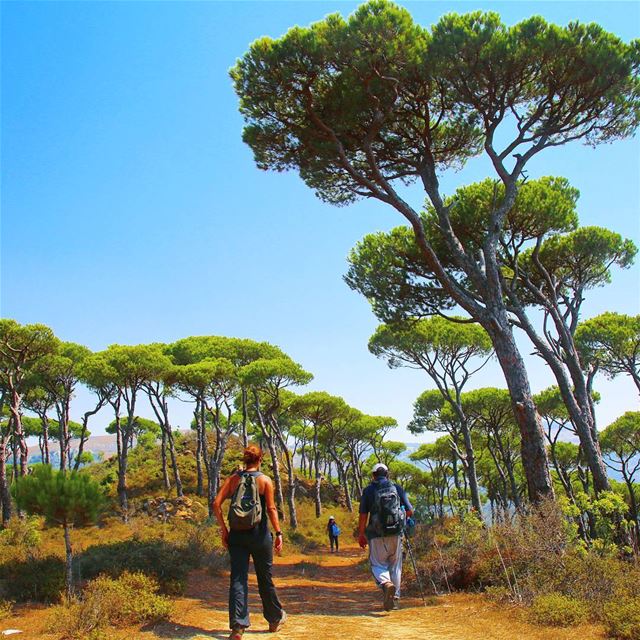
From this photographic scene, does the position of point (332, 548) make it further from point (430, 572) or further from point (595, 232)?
point (595, 232)

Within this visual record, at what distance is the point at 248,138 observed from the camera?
10969 millimetres

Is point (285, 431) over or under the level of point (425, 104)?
under

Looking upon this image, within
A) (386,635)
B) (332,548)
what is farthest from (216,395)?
(386,635)

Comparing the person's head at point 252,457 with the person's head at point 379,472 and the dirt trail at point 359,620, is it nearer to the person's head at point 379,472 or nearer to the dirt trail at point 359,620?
the dirt trail at point 359,620

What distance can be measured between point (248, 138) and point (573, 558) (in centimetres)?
978

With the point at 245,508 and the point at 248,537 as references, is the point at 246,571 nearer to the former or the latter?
the point at 248,537

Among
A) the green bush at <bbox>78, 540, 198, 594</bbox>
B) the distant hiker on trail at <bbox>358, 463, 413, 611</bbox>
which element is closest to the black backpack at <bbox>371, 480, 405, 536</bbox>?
the distant hiker on trail at <bbox>358, 463, 413, 611</bbox>

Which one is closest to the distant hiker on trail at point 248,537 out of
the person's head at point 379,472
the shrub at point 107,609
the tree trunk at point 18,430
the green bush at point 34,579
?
the shrub at point 107,609

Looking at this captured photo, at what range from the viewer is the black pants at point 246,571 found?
4266 mm

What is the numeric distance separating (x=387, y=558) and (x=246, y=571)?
2.06 m

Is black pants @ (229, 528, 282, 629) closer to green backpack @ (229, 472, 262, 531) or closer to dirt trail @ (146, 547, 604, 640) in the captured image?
green backpack @ (229, 472, 262, 531)

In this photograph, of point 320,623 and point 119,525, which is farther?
point 119,525

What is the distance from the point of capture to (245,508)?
4.46m

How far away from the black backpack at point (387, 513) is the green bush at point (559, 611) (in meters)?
1.56
